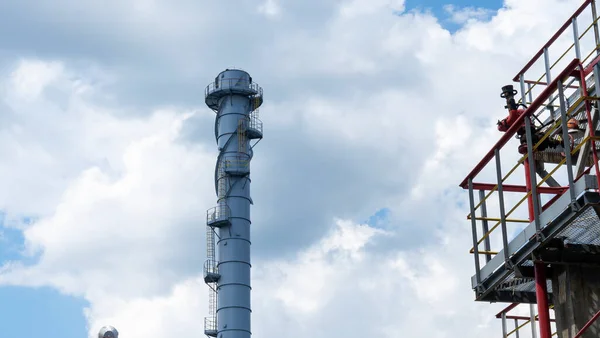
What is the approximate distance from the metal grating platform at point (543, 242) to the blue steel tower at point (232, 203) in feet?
94.6

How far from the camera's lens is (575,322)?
16984mm

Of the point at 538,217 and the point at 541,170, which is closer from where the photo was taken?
the point at 538,217

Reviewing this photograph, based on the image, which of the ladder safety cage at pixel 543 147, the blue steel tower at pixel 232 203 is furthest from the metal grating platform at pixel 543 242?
the blue steel tower at pixel 232 203

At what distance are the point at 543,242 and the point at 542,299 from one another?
1156 millimetres

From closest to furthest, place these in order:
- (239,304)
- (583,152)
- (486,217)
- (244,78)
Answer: (583,152) → (486,217) → (239,304) → (244,78)

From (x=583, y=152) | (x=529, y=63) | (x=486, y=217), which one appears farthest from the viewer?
(x=529, y=63)

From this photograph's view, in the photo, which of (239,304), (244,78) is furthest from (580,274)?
(244,78)

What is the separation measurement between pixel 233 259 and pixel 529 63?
2936 cm

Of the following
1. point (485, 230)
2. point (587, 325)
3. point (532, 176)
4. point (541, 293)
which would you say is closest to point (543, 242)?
point (541, 293)

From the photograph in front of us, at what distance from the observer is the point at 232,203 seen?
49.9 m

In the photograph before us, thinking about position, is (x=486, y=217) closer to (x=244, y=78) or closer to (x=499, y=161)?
(x=499, y=161)

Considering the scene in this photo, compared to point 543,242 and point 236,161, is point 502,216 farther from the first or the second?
point 236,161

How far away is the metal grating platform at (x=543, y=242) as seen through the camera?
15273 millimetres

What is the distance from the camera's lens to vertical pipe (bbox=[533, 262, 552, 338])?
53.7ft
